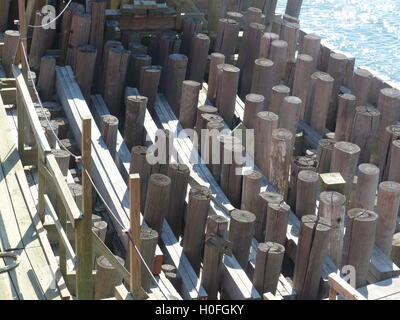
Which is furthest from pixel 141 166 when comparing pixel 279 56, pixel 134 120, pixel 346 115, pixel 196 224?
pixel 279 56

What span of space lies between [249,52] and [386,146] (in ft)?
7.98

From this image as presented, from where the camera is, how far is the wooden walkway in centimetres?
725

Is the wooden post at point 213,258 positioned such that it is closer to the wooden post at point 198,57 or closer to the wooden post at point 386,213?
the wooden post at point 386,213

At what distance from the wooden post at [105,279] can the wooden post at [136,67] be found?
365 cm

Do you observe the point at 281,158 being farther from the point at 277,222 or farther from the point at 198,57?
the point at 198,57

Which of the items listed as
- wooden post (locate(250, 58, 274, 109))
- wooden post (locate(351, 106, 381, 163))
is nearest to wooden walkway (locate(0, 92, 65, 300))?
wooden post (locate(250, 58, 274, 109))

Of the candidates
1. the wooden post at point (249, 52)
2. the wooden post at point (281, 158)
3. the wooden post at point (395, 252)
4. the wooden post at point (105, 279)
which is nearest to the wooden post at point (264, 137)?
the wooden post at point (281, 158)

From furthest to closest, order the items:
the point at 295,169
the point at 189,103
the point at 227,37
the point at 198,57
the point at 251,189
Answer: the point at 227,37 → the point at 198,57 → the point at 189,103 → the point at 295,169 → the point at 251,189

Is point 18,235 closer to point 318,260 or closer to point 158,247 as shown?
point 158,247

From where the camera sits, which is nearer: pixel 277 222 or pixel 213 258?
pixel 213 258

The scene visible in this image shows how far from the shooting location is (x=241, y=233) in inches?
339

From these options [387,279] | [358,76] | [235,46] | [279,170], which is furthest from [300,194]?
[235,46]

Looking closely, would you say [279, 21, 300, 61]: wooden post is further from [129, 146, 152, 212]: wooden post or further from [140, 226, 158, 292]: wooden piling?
[140, 226, 158, 292]: wooden piling

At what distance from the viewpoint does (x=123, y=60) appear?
35.9 feet
